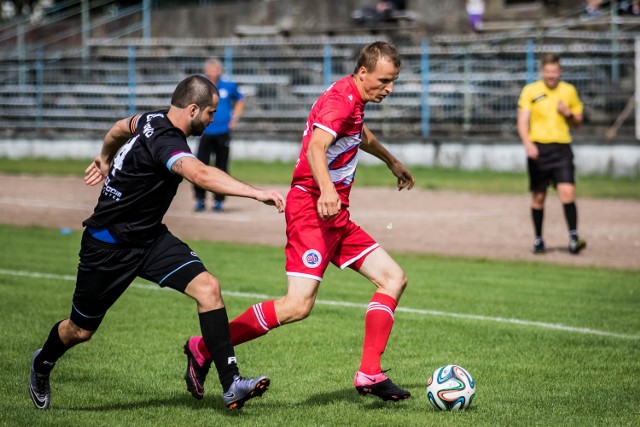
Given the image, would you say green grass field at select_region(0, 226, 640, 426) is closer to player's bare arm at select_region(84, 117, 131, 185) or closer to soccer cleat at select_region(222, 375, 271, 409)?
soccer cleat at select_region(222, 375, 271, 409)

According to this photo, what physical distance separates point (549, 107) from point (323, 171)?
8.14m

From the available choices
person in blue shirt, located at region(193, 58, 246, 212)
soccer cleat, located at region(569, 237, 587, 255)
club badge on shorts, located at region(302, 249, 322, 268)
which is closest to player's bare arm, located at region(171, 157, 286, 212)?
club badge on shorts, located at region(302, 249, 322, 268)

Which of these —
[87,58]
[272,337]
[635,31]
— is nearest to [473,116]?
[635,31]

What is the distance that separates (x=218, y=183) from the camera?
5.73 m

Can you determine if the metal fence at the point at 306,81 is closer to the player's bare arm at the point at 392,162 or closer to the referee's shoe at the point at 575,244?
the referee's shoe at the point at 575,244

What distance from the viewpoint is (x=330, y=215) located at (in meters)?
6.15

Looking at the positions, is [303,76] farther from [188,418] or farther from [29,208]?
[188,418]

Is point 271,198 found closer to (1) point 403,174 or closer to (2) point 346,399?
(2) point 346,399

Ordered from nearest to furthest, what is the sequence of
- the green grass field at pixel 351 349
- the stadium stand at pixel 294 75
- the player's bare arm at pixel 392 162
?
the green grass field at pixel 351 349, the player's bare arm at pixel 392 162, the stadium stand at pixel 294 75

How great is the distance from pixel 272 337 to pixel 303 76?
2228cm

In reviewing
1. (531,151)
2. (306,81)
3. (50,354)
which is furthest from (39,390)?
(306,81)

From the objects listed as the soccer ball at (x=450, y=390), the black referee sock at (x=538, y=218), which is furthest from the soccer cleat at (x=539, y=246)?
the soccer ball at (x=450, y=390)

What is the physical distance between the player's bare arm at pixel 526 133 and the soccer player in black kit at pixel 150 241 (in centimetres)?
799

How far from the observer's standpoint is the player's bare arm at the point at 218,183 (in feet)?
18.4
